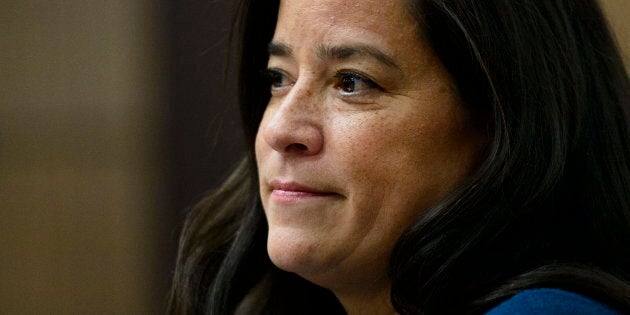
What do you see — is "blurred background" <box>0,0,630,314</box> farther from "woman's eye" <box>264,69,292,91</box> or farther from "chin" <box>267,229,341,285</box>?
"chin" <box>267,229,341,285</box>

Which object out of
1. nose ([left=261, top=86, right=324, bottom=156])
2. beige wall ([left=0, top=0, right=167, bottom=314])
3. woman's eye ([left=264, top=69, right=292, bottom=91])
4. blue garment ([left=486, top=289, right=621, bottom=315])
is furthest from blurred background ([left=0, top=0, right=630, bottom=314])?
blue garment ([left=486, top=289, right=621, bottom=315])

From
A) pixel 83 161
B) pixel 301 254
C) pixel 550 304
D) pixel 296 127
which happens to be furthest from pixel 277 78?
pixel 83 161

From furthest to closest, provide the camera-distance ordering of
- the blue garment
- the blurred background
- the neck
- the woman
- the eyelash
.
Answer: the blurred background → the neck → the eyelash → the woman → the blue garment

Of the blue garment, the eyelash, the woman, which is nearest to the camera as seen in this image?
the blue garment

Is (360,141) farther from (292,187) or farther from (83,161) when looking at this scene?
(83,161)

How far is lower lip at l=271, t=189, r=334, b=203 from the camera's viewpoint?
214 cm

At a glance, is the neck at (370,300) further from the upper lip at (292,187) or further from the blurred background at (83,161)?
the blurred background at (83,161)

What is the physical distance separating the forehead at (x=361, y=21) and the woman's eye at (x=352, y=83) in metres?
0.08

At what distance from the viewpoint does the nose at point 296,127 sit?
2121 mm

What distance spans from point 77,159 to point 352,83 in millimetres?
2963

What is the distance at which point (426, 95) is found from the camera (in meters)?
2.10

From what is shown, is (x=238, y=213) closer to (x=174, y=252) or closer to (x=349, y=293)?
(x=349, y=293)

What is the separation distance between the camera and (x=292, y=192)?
2.18 meters

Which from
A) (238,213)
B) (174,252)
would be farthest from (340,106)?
(174,252)
